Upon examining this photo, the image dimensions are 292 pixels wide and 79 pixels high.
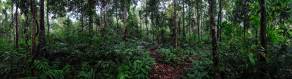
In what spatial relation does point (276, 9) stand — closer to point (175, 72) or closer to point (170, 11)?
point (175, 72)

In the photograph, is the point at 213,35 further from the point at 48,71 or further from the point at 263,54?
the point at 48,71

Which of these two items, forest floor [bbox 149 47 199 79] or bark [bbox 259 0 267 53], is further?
forest floor [bbox 149 47 199 79]

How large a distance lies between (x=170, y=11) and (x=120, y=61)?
2004cm

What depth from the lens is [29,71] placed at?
12367mm

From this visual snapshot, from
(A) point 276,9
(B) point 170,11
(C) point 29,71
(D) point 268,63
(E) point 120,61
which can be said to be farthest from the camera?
(B) point 170,11

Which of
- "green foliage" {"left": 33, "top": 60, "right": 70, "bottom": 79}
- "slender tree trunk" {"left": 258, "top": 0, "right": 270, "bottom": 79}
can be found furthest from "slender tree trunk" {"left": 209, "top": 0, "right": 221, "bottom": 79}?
"green foliage" {"left": 33, "top": 60, "right": 70, "bottom": 79}

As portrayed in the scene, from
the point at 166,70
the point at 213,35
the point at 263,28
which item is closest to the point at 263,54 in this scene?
the point at 263,28

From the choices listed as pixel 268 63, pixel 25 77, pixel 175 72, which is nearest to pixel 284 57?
pixel 268 63

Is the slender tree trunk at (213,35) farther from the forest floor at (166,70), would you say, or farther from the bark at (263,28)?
the forest floor at (166,70)

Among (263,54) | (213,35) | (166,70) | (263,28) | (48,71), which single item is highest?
(263,28)

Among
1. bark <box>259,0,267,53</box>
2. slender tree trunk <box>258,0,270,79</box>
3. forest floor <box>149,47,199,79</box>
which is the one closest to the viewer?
slender tree trunk <box>258,0,270,79</box>

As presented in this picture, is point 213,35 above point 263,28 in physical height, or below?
below

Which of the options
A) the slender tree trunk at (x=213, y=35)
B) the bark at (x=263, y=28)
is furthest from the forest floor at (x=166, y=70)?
the bark at (x=263, y=28)

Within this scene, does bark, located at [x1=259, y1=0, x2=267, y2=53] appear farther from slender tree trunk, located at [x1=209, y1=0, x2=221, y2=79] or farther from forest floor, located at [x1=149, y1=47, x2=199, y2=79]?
forest floor, located at [x1=149, y1=47, x2=199, y2=79]
